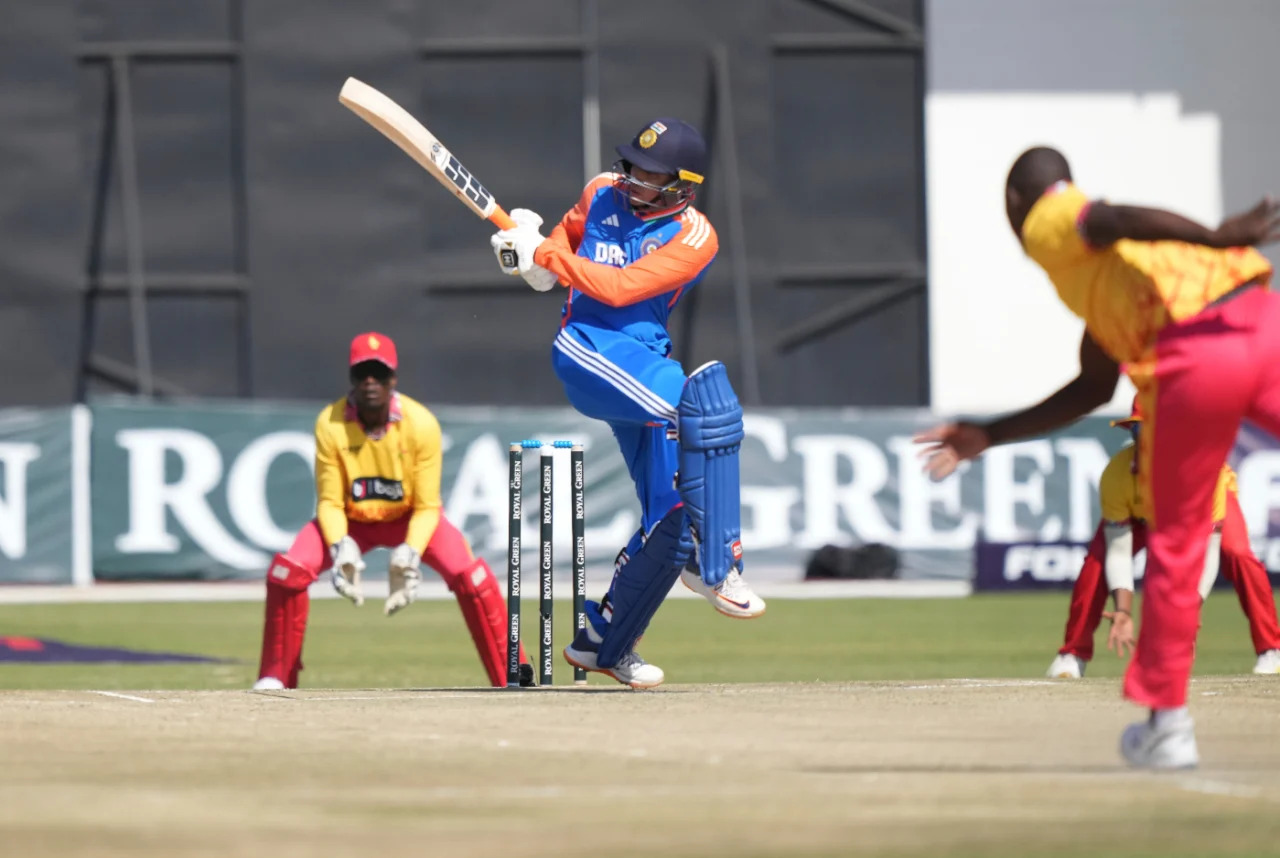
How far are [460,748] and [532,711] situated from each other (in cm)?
106

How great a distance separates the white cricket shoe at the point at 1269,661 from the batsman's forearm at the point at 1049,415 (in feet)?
16.7

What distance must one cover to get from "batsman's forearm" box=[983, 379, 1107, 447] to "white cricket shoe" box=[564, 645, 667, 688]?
2.84 metres

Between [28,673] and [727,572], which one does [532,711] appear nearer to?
[727,572]

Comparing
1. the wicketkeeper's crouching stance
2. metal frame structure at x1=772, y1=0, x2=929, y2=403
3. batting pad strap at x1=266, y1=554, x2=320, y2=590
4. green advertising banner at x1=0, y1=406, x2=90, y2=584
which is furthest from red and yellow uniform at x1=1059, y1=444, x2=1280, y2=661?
metal frame structure at x1=772, y1=0, x2=929, y2=403

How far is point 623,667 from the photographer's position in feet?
28.7

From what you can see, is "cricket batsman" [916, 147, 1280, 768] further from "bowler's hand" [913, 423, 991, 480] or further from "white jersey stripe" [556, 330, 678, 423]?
"white jersey stripe" [556, 330, 678, 423]

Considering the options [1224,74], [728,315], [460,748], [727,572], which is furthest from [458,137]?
[460,748]

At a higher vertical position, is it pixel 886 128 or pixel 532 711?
pixel 886 128

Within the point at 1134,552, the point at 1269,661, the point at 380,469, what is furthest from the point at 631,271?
the point at 1269,661

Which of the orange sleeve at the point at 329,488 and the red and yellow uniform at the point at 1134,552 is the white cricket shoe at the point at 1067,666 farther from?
the orange sleeve at the point at 329,488

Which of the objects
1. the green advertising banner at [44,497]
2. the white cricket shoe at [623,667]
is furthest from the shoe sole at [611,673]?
the green advertising banner at [44,497]

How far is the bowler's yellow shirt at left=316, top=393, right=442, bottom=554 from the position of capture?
35.8 feet

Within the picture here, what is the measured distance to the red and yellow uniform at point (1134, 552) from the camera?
34.6 feet

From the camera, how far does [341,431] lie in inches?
434
